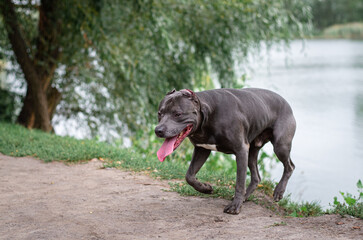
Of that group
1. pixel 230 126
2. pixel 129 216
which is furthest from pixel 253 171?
pixel 129 216

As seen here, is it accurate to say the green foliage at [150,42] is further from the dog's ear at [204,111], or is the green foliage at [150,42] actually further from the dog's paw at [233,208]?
the dog's paw at [233,208]

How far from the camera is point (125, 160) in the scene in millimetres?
6090

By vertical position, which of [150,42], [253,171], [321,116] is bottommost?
[321,116]

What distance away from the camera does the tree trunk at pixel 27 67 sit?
841 cm

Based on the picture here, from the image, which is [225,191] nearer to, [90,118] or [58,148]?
[58,148]

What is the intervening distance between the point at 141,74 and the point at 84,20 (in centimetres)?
145

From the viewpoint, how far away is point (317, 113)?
13.7m

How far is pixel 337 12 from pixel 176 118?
1795 centimetres

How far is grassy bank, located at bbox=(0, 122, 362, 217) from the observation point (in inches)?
185

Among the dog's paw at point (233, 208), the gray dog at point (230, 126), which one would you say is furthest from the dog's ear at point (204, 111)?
the dog's paw at point (233, 208)

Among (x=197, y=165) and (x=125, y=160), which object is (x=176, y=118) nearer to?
(x=197, y=165)

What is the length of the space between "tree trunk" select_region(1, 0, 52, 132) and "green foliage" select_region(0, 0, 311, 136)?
0.48 metres

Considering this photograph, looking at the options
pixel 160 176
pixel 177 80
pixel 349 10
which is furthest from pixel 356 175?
pixel 349 10

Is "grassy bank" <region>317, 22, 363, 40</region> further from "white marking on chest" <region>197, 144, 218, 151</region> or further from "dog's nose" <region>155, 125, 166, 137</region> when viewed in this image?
"dog's nose" <region>155, 125, 166, 137</region>
